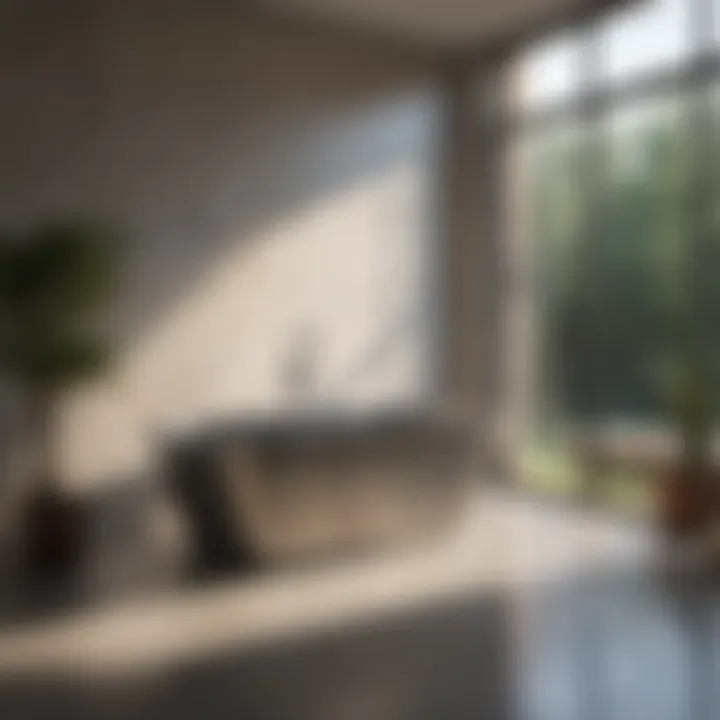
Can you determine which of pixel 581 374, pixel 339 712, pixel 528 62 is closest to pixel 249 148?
pixel 528 62

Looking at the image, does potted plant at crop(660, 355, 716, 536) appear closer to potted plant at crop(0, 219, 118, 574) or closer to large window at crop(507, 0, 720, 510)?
large window at crop(507, 0, 720, 510)

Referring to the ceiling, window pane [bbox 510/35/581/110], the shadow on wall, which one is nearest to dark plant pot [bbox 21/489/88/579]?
the shadow on wall

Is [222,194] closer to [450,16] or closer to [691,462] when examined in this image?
[450,16]

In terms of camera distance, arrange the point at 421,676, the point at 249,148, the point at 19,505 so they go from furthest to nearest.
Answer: the point at 249,148
the point at 19,505
the point at 421,676

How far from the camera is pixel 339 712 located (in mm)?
2367

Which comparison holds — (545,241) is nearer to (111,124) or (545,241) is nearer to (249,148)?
(249,148)

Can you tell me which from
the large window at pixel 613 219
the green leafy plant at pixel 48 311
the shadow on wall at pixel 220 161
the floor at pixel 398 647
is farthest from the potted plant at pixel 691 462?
the green leafy plant at pixel 48 311

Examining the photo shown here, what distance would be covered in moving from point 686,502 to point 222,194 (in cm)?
263

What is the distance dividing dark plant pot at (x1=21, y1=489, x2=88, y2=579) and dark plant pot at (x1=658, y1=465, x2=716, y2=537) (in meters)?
2.67

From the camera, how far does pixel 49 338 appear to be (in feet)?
12.6

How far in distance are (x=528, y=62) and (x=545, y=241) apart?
1000 mm

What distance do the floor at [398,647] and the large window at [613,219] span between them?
975 millimetres

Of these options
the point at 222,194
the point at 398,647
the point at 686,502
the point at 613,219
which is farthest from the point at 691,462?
the point at 222,194

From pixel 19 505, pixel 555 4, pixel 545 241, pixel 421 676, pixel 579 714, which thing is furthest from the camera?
pixel 545 241
